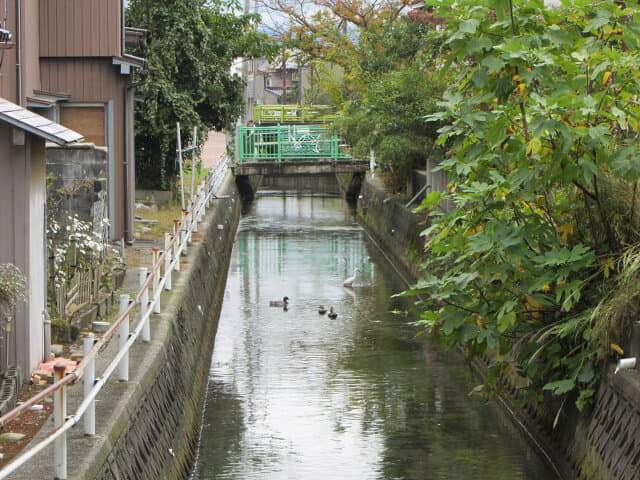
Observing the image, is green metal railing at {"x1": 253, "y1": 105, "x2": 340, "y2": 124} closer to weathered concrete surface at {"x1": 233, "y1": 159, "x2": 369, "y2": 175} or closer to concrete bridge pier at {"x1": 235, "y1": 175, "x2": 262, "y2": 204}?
weathered concrete surface at {"x1": 233, "y1": 159, "x2": 369, "y2": 175}

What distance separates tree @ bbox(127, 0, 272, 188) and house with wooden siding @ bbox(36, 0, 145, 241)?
186 inches

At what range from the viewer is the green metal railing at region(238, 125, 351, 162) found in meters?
37.8

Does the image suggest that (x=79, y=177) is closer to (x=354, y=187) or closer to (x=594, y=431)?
(x=594, y=431)

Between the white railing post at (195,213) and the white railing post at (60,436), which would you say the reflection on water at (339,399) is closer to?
the white railing post at (195,213)

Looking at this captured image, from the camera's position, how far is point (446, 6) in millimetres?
9336

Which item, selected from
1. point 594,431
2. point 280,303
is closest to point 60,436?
point 594,431

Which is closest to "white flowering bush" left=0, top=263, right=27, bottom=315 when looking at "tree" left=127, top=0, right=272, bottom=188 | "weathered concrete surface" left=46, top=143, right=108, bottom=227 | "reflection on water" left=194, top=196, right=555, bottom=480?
"reflection on water" left=194, top=196, right=555, bottom=480

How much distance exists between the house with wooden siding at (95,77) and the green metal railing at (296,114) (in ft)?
44.9

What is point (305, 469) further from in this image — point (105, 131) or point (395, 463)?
point (105, 131)

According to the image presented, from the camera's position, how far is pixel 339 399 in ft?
46.1

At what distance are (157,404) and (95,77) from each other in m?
10.8

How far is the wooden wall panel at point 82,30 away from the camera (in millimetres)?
18609

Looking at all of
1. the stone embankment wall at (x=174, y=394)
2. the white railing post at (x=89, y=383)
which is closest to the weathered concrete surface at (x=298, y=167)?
the stone embankment wall at (x=174, y=394)

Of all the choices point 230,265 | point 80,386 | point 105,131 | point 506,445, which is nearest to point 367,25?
point 230,265
